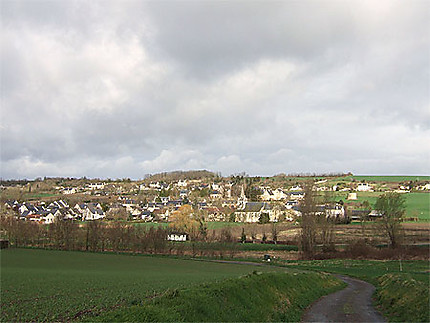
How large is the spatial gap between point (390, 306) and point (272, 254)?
50015 mm

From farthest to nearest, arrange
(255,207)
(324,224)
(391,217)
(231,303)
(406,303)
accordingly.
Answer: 1. (255,207)
2. (324,224)
3. (391,217)
4. (406,303)
5. (231,303)

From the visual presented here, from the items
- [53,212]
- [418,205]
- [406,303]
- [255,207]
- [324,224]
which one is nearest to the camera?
[406,303]

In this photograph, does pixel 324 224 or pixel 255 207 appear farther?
pixel 255 207

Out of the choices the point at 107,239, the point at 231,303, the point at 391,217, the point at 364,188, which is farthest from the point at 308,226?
the point at 364,188

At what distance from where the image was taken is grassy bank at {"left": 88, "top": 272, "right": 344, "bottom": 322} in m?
10.4

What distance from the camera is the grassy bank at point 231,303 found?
10.4m

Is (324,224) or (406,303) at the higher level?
(406,303)

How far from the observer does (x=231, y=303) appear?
1400cm

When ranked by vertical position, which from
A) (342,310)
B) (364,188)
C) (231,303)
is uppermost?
(364,188)

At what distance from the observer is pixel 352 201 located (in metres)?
119

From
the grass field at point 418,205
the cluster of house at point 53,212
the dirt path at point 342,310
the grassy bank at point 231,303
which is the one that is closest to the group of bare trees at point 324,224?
the grass field at point 418,205

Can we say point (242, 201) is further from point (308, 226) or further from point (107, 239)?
point (308, 226)

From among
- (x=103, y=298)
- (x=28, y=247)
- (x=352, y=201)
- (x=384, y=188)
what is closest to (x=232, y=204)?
(x=352, y=201)

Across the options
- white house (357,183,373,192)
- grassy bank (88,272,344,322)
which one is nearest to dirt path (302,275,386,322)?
grassy bank (88,272,344,322)
